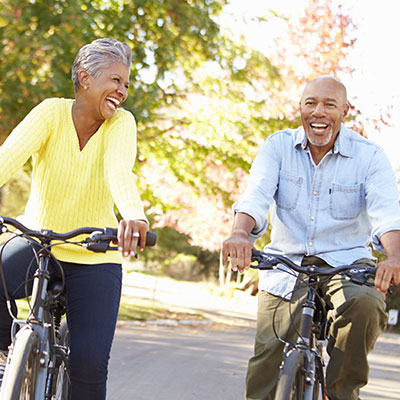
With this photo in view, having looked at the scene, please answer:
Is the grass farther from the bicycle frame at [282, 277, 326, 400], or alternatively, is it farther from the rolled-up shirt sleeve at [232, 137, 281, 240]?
the bicycle frame at [282, 277, 326, 400]

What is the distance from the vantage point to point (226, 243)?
339 centimetres

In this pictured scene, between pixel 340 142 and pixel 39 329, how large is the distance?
184 centimetres

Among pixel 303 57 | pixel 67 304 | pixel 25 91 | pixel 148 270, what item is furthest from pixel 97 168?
pixel 148 270

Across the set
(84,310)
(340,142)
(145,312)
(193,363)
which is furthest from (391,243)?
(145,312)

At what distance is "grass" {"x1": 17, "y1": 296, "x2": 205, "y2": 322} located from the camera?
50.8ft

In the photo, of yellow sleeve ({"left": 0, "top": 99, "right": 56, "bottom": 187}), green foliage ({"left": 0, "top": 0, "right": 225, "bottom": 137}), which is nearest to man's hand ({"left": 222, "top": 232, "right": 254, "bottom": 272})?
yellow sleeve ({"left": 0, "top": 99, "right": 56, "bottom": 187})

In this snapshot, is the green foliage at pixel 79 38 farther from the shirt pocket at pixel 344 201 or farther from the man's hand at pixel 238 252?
the man's hand at pixel 238 252

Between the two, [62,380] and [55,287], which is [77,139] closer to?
[55,287]

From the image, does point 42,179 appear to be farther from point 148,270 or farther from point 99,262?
point 148,270

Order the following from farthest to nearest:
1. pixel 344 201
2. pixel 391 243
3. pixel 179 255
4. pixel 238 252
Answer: pixel 179 255 → pixel 344 201 → pixel 391 243 → pixel 238 252

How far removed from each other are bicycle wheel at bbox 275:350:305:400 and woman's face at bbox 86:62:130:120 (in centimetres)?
142

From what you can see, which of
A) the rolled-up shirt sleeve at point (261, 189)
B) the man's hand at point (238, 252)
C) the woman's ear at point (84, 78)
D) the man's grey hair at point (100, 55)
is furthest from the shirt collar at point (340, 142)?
the woman's ear at point (84, 78)

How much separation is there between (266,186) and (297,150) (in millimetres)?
342

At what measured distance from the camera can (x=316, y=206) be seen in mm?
3951
